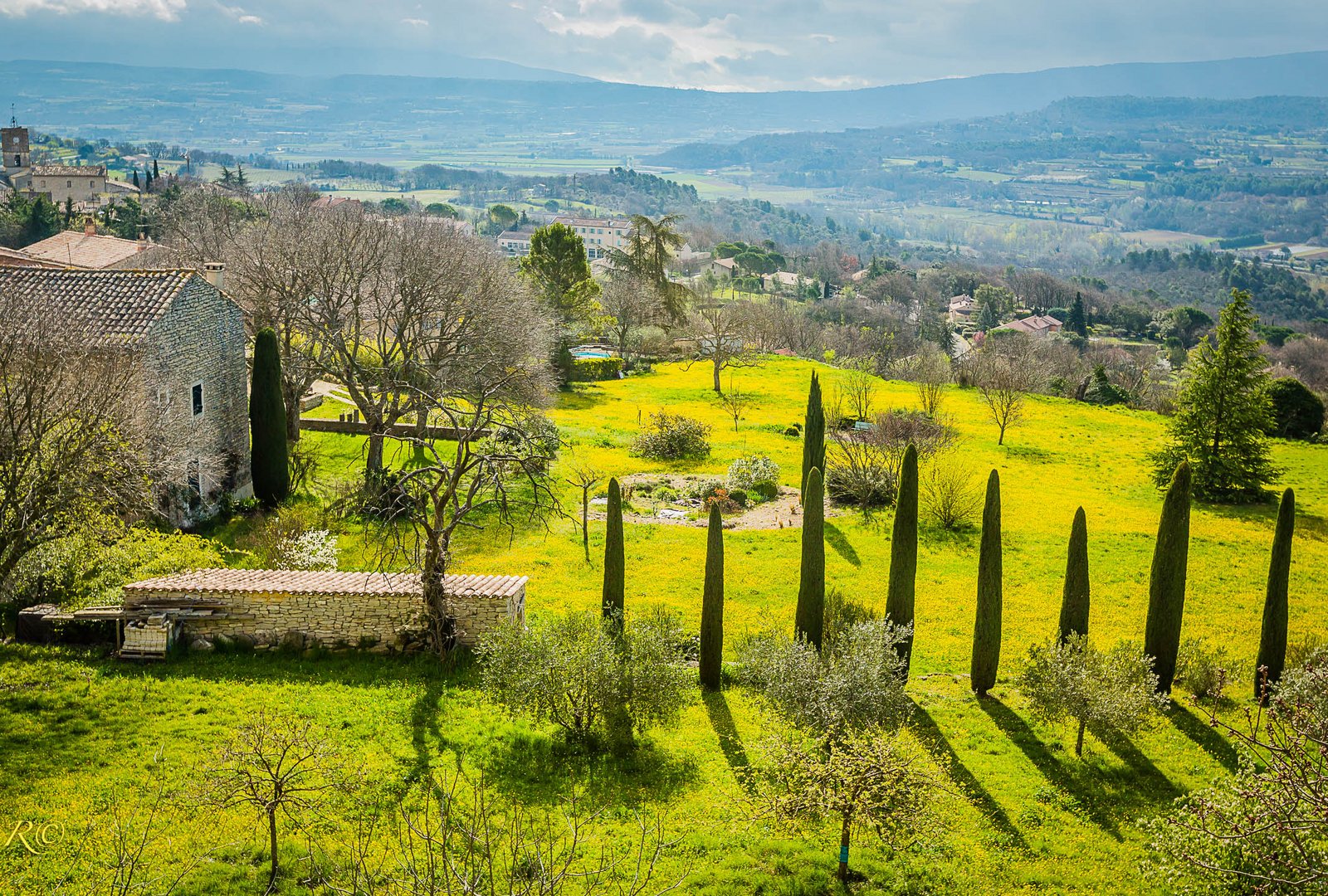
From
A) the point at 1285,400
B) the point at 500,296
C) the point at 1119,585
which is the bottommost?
the point at 1119,585

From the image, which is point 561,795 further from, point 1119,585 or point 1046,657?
point 1119,585

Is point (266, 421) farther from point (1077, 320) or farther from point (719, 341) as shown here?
point (1077, 320)

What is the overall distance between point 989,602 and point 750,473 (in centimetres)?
1684

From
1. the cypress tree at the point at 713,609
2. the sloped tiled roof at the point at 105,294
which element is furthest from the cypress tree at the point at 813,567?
the sloped tiled roof at the point at 105,294

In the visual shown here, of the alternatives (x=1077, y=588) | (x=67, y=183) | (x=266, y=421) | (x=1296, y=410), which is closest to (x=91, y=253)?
(x=266, y=421)

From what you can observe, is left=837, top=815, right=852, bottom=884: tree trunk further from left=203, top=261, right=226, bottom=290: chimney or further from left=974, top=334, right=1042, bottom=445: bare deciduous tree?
left=974, top=334, right=1042, bottom=445: bare deciduous tree

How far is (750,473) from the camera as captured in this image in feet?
120

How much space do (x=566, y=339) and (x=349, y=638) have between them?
39763mm

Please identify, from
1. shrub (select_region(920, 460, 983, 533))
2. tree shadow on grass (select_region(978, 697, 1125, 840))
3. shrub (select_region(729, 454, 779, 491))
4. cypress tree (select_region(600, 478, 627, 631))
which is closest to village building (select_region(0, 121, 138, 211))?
shrub (select_region(729, 454, 779, 491))

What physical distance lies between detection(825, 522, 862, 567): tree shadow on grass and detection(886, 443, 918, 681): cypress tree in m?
7.95

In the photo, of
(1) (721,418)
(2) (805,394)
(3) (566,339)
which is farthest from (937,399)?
(3) (566,339)

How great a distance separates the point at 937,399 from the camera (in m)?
51.3

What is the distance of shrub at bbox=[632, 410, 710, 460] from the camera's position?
40.9 meters

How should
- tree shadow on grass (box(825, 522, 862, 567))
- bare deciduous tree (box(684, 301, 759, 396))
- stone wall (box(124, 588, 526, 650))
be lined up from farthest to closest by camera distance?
bare deciduous tree (box(684, 301, 759, 396)) → tree shadow on grass (box(825, 522, 862, 567)) → stone wall (box(124, 588, 526, 650))
